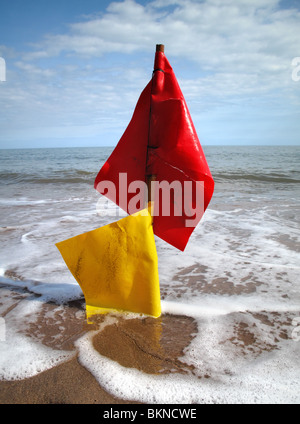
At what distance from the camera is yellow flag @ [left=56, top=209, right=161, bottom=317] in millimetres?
1623

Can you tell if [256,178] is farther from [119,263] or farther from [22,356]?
[22,356]

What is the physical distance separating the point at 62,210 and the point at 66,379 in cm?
452

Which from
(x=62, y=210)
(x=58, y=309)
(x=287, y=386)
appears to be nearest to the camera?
(x=287, y=386)

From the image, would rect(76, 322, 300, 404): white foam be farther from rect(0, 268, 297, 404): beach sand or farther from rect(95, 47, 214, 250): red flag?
rect(95, 47, 214, 250): red flag

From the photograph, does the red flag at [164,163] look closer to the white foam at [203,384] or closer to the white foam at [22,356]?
the white foam at [203,384]

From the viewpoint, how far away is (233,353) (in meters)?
1.54

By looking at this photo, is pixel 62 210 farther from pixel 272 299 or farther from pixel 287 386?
pixel 287 386

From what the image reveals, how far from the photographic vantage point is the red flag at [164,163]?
1.57 metres

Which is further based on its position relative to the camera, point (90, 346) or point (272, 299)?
point (272, 299)

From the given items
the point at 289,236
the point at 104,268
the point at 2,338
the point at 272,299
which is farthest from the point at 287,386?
the point at 289,236

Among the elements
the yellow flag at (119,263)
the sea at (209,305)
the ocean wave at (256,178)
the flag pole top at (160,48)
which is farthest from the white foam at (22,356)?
the ocean wave at (256,178)

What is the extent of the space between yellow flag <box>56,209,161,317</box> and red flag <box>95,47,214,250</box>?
141 millimetres

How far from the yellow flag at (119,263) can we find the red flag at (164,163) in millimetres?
141
